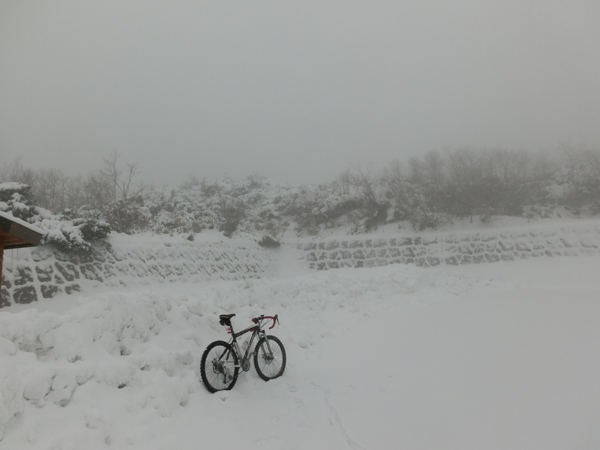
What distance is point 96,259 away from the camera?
8625 millimetres

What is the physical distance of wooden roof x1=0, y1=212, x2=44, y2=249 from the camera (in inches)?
130

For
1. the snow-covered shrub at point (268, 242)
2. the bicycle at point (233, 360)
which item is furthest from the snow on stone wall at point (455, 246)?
the bicycle at point (233, 360)

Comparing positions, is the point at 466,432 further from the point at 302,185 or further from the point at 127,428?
the point at 302,185

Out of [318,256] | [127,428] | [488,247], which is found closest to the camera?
[127,428]

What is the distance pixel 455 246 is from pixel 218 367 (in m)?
15.0

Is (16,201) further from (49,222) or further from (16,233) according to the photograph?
(16,233)

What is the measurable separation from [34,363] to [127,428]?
3.14 feet

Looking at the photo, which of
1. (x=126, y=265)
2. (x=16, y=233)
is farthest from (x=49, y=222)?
(x=16, y=233)

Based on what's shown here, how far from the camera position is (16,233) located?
11.1ft

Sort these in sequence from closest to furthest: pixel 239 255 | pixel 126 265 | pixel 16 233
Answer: pixel 16 233 < pixel 126 265 < pixel 239 255

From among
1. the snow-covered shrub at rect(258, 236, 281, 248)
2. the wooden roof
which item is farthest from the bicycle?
the snow-covered shrub at rect(258, 236, 281, 248)

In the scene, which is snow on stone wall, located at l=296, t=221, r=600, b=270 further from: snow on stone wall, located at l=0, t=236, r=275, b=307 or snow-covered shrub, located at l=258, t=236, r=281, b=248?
snow on stone wall, located at l=0, t=236, r=275, b=307

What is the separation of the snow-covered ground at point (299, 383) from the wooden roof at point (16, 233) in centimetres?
82

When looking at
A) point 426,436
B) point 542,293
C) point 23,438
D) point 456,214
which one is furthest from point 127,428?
point 456,214
